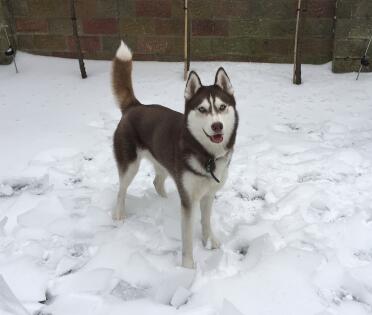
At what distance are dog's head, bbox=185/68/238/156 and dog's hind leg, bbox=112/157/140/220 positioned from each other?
2.49 feet

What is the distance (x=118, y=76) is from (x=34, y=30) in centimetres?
383

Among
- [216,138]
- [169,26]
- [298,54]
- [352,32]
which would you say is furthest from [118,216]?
[352,32]

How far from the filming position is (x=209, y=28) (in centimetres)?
600

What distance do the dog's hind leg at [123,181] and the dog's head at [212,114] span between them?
0.76m

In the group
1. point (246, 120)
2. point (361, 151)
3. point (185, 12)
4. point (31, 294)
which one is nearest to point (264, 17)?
point (185, 12)

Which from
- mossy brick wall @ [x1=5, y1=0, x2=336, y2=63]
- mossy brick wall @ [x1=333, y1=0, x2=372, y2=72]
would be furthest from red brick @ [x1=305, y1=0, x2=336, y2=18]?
mossy brick wall @ [x1=333, y1=0, x2=372, y2=72]

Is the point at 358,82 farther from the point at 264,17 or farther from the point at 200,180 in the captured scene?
the point at 200,180

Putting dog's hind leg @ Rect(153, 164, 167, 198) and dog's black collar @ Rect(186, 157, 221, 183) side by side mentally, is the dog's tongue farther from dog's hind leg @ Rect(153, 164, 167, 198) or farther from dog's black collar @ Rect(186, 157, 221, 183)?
dog's hind leg @ Rect(153, 164, 167, 198)

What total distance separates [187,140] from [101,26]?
14.0ft

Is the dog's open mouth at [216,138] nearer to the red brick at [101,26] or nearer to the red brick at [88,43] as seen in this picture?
the red brick at [101,26]

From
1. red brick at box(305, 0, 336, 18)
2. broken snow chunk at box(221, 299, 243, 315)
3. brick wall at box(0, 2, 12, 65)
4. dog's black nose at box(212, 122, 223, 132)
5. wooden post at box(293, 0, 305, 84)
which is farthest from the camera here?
brick wall at box(0, 2, 12, 65)

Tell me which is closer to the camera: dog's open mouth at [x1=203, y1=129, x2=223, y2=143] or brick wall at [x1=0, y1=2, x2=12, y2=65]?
dog's open mouth at [x1=203, y1=129, x2=223, y2=143]

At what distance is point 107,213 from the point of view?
317 cm

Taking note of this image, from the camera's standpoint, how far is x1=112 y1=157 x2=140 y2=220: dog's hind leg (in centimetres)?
302
